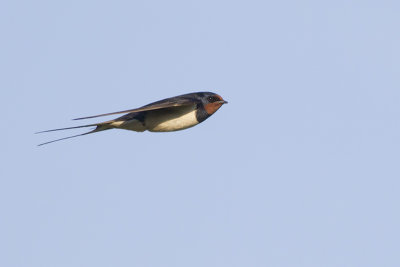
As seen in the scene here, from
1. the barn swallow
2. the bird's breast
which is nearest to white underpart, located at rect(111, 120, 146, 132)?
the barn swallow

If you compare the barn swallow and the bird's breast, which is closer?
the barn swallow

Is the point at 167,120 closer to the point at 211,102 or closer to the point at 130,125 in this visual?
the point at 130,125

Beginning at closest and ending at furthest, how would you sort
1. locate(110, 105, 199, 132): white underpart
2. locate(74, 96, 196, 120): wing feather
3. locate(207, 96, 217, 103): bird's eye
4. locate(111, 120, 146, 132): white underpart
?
1. locate(74, 96, 196, 120): wing feather
2. locate(111, 120, 146, 132): white underpart
3. locate(110, 105, 199, 132): white underpart
4. locate(207, 96, 217, 103): bird's eye

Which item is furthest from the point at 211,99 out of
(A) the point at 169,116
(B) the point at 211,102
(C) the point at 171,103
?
(C) the point at 171,103

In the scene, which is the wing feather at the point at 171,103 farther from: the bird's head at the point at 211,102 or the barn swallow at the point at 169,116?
the bird's head at the point at 211,102

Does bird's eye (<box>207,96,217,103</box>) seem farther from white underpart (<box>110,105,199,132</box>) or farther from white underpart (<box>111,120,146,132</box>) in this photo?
white underpart (<box>111,120,146,132</box>)

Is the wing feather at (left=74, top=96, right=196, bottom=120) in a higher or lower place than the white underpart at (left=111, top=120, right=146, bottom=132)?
higher

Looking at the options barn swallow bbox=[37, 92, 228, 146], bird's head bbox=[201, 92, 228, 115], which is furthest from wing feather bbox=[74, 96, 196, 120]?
bird's head bbox=[201, 92, 228, 115]

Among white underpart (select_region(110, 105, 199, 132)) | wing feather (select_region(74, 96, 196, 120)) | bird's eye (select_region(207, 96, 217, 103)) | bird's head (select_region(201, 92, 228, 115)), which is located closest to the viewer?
wing feather (select_region(74, 96, 196, 120))

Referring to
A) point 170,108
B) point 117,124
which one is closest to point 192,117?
point 170,108
